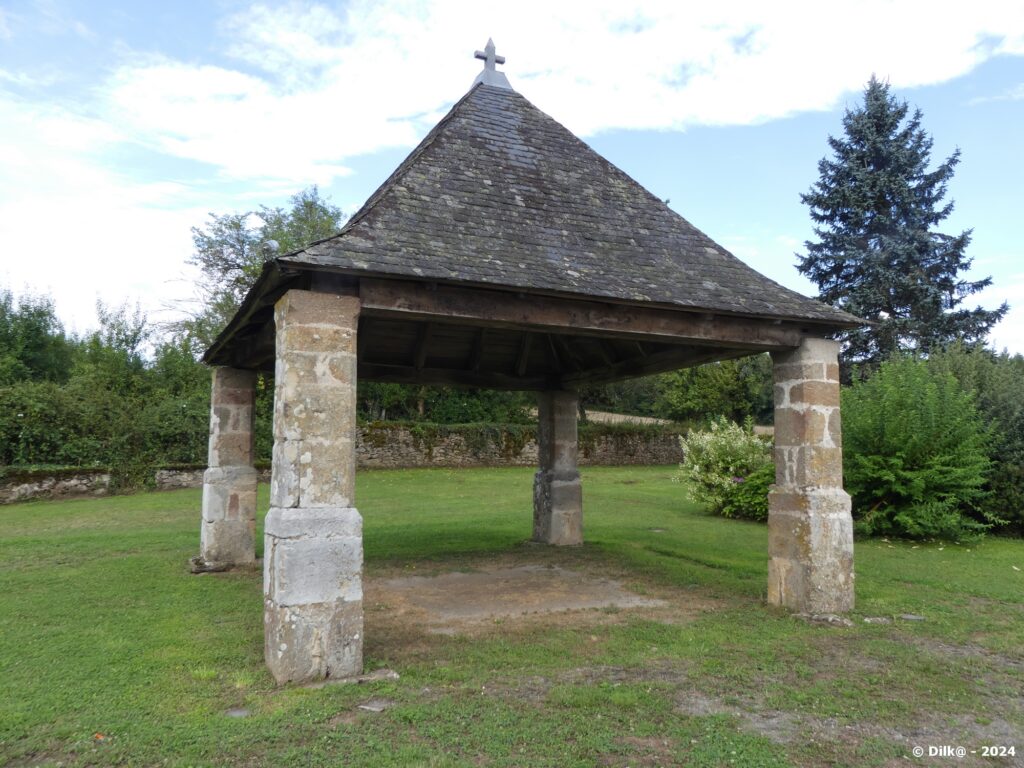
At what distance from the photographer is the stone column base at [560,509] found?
10.4 meters

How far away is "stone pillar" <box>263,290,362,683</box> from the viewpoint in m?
4.65

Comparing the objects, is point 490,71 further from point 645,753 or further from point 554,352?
point 645,753

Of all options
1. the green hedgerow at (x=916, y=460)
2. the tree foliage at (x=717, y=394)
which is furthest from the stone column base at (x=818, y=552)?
the tree foliage at (x=717, y=394)

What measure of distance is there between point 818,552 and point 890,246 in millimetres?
16859

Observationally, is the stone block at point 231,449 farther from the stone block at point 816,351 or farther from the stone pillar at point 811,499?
the stone block at point 816,351

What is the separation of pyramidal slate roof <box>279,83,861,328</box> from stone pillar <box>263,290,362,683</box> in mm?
554

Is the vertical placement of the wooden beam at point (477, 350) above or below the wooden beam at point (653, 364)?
above

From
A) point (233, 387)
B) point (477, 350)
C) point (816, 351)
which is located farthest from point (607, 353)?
point (233, 387)

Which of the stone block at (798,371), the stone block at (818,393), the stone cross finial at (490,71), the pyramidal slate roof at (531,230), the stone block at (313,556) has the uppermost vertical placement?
the stone cross finial at (490,71)

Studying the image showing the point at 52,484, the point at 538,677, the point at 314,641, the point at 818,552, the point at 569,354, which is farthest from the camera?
the point at 52,484

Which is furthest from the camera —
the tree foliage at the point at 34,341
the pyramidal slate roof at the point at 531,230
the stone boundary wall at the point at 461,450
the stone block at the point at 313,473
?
the tree foliage at the point at 34,341

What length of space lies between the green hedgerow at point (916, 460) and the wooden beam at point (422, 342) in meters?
7.19

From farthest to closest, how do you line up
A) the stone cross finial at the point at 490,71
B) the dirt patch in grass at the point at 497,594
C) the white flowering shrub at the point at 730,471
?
the white flowering shrub at the point at 730,471 < the stone cross finial at the point at 490,71 < the dirt patch in grass at the point at 497,594

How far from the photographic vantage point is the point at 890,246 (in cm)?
2008
